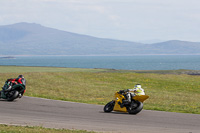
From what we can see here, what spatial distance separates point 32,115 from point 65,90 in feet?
57.6

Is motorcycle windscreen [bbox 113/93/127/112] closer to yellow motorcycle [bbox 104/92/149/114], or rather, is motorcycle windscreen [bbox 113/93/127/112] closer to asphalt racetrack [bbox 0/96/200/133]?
yellow motorcycle [bbox 104/92/149/114]

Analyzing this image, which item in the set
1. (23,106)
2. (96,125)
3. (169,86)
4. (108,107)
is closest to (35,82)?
(169,86)

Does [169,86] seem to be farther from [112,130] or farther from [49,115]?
[112,130]

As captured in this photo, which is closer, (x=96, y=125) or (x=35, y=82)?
(x=96, y=125)

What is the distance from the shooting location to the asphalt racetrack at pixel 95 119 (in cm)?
1362

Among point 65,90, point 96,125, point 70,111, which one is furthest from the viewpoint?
point 65,90

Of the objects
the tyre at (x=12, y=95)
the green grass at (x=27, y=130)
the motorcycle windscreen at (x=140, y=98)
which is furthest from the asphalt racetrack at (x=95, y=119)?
the tyre at (x=12, y=95)

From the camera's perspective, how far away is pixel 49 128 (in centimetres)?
1307

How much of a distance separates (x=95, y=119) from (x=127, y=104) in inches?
98.1

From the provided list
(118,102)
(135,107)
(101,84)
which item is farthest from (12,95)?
(101,84)

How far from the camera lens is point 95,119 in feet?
52.0

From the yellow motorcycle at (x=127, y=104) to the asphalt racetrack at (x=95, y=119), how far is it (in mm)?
299

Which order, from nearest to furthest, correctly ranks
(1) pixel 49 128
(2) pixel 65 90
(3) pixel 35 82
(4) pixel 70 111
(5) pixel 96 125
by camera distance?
(1) pixel 49 128, (5) pixel 96 125, (4) pixel 70 111, (2) pixel 65 90, (3) pixel 35 82

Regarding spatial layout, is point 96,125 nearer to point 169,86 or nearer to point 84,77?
point 169,86
